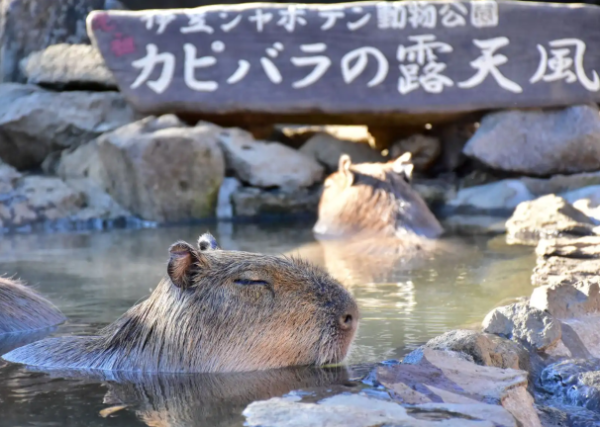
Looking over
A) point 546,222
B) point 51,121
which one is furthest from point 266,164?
point 546,222

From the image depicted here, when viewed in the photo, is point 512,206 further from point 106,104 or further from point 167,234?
point 106,104

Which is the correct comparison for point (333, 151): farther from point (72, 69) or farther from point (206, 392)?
point (206, 392)

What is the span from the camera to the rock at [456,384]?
2.99 meters

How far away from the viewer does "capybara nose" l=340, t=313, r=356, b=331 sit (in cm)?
352

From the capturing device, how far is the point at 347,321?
3549 mm

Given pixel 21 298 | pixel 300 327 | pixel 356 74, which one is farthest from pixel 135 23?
pixel 300 327

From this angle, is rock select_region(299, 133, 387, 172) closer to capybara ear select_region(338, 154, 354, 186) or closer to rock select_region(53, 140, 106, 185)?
capybara ear select_region(338, 154, 354, 186)

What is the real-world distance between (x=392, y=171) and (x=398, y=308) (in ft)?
10.8

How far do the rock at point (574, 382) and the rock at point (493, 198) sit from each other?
18.8ft

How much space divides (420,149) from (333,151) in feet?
3.45

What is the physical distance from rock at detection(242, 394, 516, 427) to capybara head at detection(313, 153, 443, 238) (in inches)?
183

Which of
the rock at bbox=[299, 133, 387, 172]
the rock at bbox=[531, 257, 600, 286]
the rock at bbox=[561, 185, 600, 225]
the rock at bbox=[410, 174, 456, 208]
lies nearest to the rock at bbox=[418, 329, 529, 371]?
the rock at bbox=[531, 257, 600, 286]

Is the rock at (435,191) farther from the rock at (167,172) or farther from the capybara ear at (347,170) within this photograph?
the rock at (167,172)

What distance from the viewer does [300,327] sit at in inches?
138
